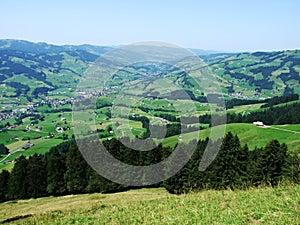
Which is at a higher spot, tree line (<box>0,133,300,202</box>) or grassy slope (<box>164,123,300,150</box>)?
tree line (<box>0,133,300,202</box>)

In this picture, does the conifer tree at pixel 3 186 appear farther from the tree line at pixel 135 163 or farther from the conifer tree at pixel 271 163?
the conifer tree at pixel 271 163

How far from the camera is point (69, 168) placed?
5762 centimetres

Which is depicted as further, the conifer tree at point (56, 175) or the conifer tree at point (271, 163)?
the conifer tree at point (56, 175)

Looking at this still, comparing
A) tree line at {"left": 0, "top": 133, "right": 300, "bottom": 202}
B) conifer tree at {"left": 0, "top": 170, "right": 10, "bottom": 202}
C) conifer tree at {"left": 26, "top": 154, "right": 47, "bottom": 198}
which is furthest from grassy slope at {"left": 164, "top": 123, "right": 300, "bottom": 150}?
conifer tree at {"left": 0, "top": 170, "right": 10, "bottom": 202}

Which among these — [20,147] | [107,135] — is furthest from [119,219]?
[20,147]

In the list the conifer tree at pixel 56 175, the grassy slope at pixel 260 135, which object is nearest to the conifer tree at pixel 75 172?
the conifer tree at pixel 56 175

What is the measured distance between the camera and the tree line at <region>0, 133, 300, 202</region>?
159 feet

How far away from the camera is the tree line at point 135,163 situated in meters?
48.4

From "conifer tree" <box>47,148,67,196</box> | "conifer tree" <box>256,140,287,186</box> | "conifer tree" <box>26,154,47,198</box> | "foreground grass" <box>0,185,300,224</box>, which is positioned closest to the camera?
"foreground grass" <box>0,185,300,224</box>

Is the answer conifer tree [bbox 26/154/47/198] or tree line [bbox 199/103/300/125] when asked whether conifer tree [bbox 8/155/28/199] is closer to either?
conifer tree [bbox 26/154/47/198]

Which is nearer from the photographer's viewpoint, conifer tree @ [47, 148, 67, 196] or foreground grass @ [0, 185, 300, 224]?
foreground grass @ [0, 185, 300, 224]

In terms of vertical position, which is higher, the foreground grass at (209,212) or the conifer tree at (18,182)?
the foreground grass at (209,212)

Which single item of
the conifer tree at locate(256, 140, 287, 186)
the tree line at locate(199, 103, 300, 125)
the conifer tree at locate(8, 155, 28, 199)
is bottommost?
the tree line at locate(199, 103, 300, 125)

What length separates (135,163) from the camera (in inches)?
2322
